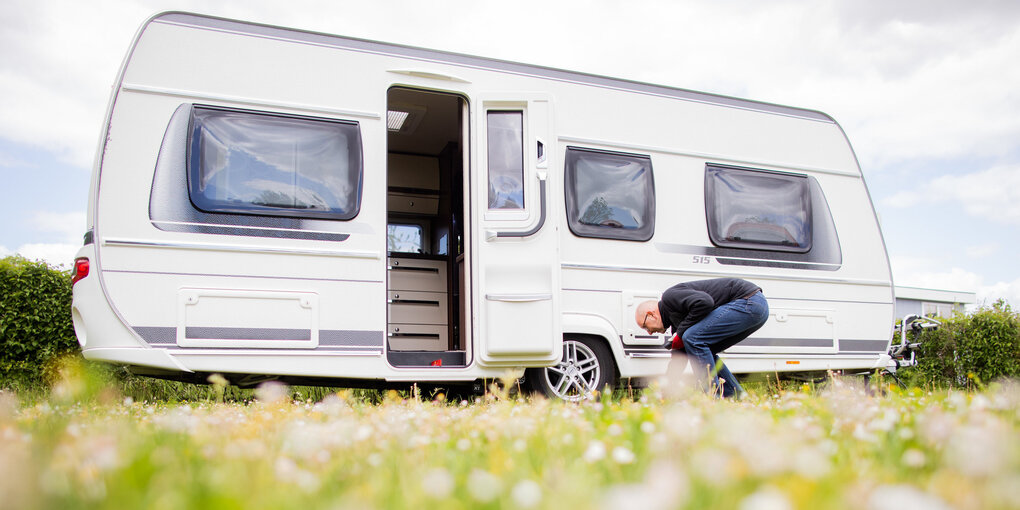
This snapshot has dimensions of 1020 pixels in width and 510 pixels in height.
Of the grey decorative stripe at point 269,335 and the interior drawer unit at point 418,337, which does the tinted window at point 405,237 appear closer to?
the interior drawer unit at point 418,337

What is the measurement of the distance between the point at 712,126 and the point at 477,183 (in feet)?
7.89

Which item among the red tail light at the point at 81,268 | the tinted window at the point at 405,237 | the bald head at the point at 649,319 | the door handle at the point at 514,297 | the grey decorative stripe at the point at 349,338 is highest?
the tinted window at the point at 405,237

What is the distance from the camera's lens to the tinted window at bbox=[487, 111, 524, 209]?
5.16 metres

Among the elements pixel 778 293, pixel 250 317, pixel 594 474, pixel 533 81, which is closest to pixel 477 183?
pixel 533 81

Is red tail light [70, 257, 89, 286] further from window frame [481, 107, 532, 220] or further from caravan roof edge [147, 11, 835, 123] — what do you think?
window frame [481, 107, 532, 220]

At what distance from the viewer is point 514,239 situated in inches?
199

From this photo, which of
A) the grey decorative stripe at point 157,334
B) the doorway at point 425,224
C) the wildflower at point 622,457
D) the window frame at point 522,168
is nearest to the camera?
the wildflower at point 622,457

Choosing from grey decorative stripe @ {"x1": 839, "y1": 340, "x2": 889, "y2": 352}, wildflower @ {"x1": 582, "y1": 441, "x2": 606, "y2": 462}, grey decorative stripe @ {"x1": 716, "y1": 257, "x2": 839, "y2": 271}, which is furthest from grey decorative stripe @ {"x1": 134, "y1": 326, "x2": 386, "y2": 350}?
grey decorative stripe @ {"x1": 839, "y1": 340, "x2": 889, "y2": 352}

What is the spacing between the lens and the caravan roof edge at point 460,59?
15.9ft

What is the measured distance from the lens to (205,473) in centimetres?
149

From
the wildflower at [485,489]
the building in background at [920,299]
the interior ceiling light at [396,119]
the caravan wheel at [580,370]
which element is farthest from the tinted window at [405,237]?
the building in background at [920,299]

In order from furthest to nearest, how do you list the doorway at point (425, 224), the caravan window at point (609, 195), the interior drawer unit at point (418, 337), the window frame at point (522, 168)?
the interior drawer unit at point (418, 337) → the doorway at point (425, 224) → the caravan window at point (609, 195) → the window frame at point (522, 168)

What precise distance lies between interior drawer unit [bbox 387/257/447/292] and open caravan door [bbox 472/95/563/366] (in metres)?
2.30

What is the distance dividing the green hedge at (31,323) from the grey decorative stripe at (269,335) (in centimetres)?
286
